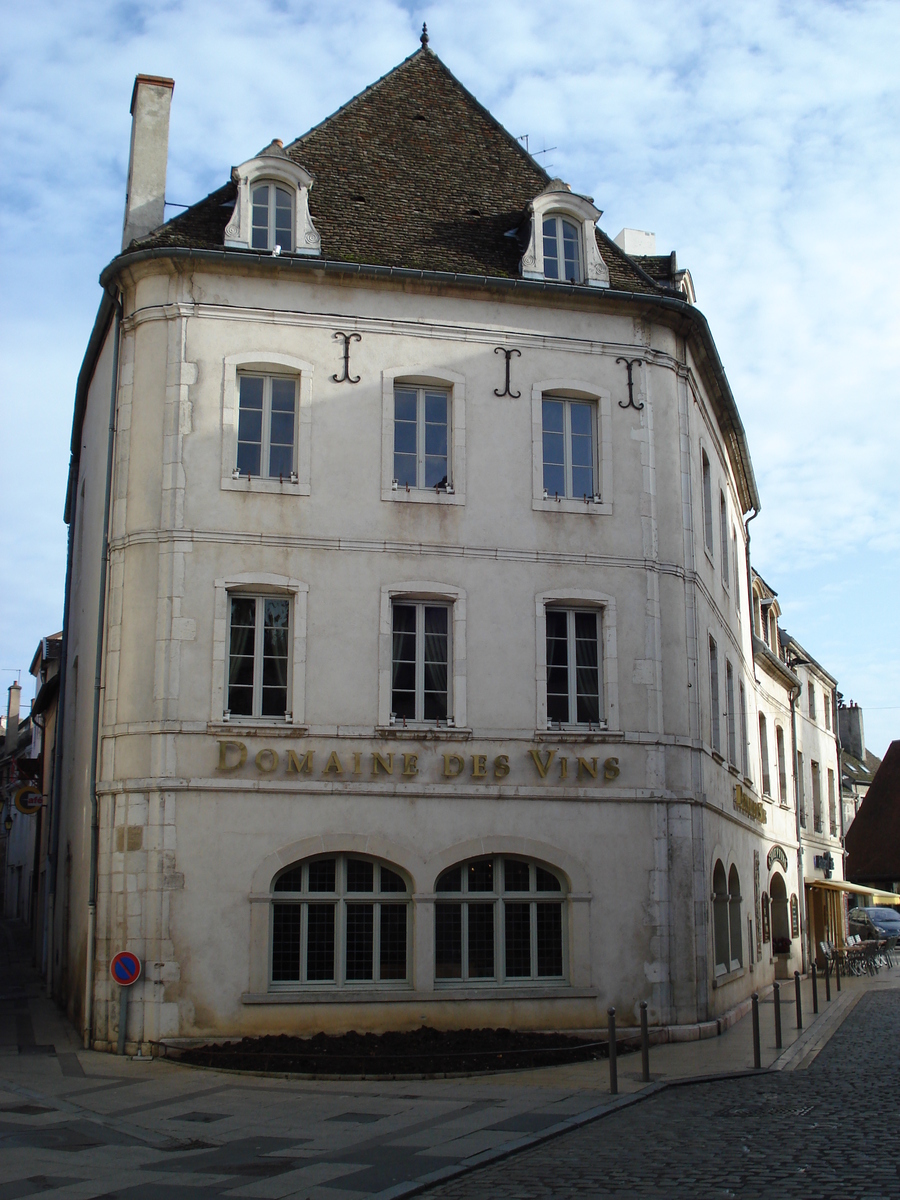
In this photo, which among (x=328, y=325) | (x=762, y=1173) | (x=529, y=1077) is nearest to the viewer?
(x=762, y=1173)

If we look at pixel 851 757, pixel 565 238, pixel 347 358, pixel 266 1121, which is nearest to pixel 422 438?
pixel 347 358

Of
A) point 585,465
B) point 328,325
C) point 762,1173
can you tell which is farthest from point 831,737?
point 762,1173

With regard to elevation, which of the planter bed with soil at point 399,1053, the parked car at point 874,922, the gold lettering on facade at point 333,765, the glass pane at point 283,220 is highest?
the glass pane at point 283,220

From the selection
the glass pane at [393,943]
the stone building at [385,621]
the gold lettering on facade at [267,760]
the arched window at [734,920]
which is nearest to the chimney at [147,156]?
the stone building at [385,621]

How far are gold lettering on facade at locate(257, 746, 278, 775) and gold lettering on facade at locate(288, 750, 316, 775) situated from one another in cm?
19

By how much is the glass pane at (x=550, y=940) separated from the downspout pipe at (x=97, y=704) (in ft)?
18.9

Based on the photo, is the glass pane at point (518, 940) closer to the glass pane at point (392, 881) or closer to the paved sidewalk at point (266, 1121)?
the glass pane at point (392, 881)

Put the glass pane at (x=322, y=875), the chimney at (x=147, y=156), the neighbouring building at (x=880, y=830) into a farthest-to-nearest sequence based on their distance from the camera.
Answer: the neighbouring building at (x=880, y=830)
the chimney at (x=147, y=156)
the glass pane at (x=322, y=875)

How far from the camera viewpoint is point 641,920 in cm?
1698

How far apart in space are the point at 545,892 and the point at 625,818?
1502mm

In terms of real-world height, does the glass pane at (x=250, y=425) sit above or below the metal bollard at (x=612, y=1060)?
above

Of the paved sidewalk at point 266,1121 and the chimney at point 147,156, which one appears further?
the chimney at point 147,156

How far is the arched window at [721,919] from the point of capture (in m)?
19.7

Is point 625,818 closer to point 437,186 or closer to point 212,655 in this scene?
point 212,655
